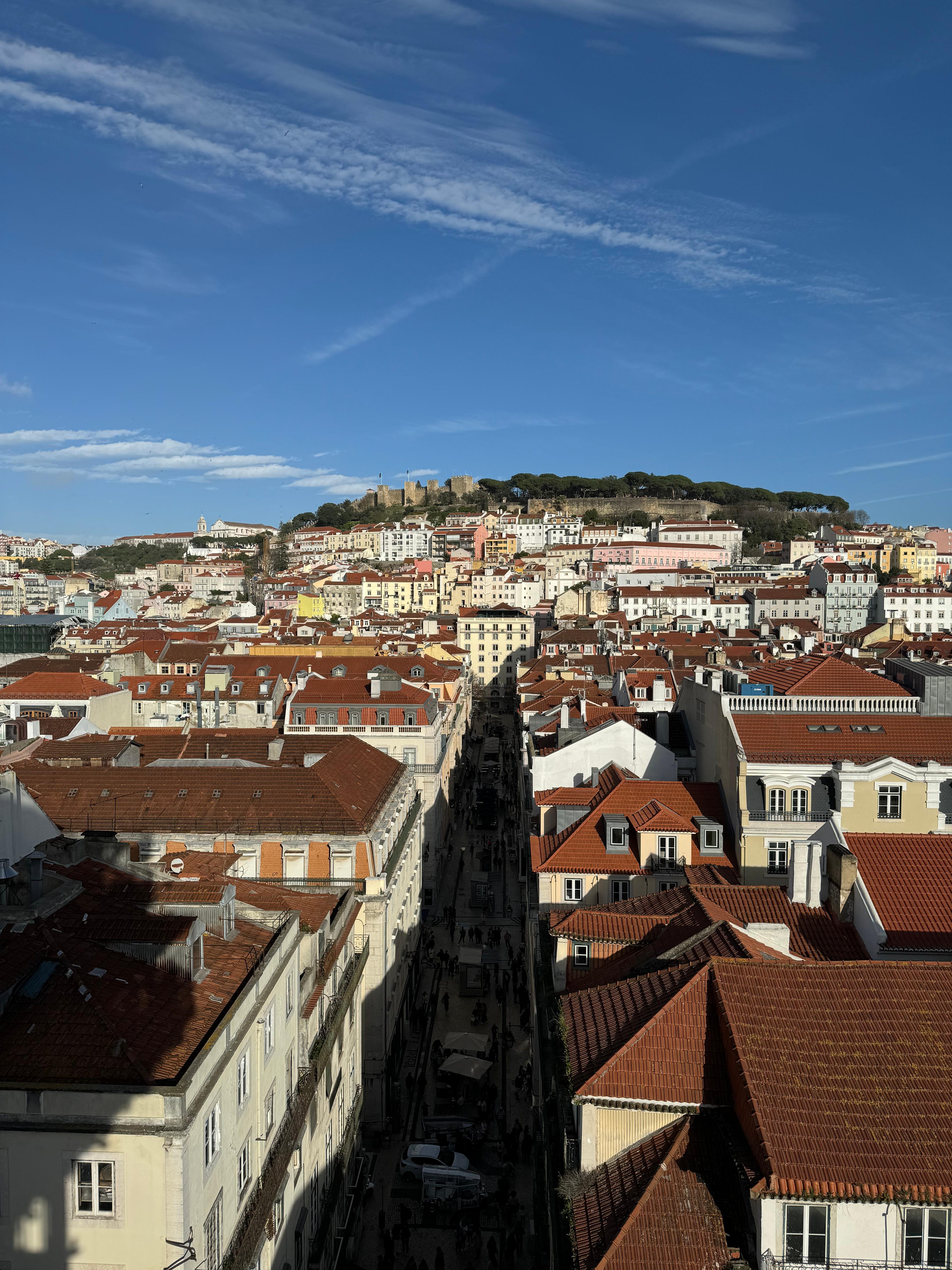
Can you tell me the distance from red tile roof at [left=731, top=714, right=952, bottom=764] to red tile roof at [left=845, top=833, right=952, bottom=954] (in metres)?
6.67

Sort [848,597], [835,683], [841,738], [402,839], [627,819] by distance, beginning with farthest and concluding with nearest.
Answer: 1. [848,597]
2. [402,839]
3. [835,683]
4. [627,819]
5. [841,738]

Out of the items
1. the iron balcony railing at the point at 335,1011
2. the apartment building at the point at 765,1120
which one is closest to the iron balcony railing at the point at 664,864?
the iron balcony railing at the point at 335,1011

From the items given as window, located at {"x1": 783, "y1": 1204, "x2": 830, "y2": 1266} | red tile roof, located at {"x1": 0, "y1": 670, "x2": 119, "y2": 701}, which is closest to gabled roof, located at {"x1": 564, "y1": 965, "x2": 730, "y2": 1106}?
window, located at {"x1": 783, "y1": 1204, "x2": 830, "y2": 1266}

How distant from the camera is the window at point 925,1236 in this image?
11.0 metres

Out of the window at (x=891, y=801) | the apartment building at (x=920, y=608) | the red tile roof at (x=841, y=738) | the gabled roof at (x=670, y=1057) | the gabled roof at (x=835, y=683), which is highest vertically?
the apartment building at (x=920, y=608)

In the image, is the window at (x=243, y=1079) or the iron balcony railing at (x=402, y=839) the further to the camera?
the iron balcony railing at (x=402, y=839)

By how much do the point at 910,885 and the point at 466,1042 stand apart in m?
16.6

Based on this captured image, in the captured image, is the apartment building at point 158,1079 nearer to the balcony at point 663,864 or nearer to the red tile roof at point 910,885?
the balcony at point 663,864

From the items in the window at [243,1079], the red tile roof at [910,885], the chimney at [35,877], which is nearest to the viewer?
the window at [243,1079]

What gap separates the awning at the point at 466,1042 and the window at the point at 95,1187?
19199 millimetres

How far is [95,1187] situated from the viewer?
12227mm

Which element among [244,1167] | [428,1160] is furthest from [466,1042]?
[244,1167]

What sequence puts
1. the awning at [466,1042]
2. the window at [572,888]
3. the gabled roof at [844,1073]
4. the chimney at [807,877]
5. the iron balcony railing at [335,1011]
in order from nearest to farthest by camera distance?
the gabled roof at [844,1073]
the chimney at [807,877]
the iron balcony railing at [335,1011]
the window at [572,888]
the awning at [466,1042]

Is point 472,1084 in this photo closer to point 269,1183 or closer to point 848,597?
point 269,1183
